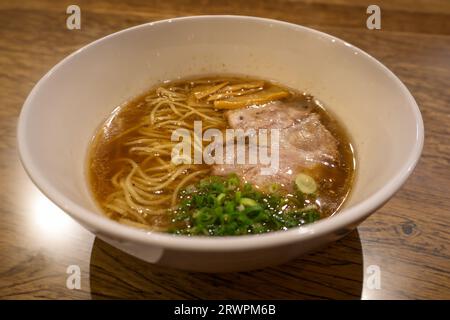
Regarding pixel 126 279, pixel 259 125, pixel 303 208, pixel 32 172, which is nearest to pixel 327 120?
pixel 259 125

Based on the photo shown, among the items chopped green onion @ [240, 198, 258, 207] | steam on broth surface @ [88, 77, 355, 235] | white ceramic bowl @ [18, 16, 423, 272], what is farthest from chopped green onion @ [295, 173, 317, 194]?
chopped green onion @ [240, 198, 258, 207]

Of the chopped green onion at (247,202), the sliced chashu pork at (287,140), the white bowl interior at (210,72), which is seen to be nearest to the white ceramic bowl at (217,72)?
the white bowl interior at (210,72)

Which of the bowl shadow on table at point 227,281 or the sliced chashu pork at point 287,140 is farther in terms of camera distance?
the sliced chashu pork at point 287,140

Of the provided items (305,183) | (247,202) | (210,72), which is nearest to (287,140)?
(305,183)

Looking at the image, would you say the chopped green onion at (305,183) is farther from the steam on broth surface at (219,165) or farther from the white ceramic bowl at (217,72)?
the white ceramic bowl at (217,72)

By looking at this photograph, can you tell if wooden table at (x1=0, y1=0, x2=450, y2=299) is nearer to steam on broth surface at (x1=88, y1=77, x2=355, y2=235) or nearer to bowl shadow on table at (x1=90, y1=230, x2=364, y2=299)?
bowl shadow on table at (x1=90, y1=230, x2=364, y2=299)

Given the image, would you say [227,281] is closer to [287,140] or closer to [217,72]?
[287,140]
